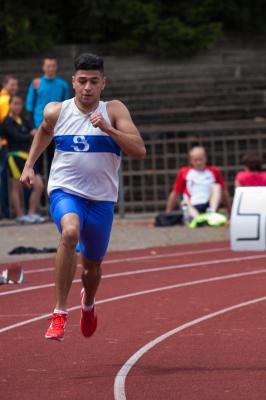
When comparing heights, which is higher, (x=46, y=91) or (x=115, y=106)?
(x=115, y=106)

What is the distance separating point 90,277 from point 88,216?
53 cm

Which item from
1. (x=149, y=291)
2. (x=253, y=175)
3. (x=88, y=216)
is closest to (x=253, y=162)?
(x=253, y=175)

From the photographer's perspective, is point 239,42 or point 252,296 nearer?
point 252,296

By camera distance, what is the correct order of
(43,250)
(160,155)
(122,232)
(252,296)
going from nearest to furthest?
(252,296), (43,250), (122,232), (160,155)

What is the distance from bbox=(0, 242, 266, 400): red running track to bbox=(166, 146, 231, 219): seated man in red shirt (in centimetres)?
421

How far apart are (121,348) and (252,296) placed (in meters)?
3.27

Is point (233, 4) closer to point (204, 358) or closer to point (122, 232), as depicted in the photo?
point (122, 232)

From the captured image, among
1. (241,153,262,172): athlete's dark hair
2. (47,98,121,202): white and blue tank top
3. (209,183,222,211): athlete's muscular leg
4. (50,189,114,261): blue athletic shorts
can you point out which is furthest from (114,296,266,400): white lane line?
(209,183,222,211): athlete's muscular leg

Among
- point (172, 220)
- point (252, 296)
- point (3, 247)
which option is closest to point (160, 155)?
point (172, 220)

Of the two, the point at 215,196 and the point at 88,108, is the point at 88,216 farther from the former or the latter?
the point at 215,196

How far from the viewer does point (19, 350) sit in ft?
31.3

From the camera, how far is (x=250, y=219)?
1227 cm

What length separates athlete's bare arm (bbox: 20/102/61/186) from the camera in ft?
30.8

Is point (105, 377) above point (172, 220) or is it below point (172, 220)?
above
